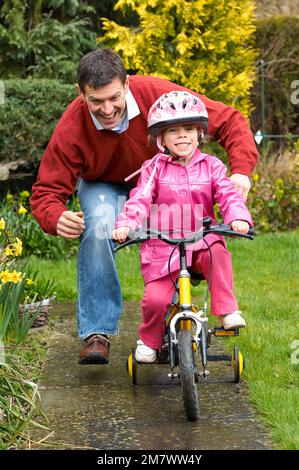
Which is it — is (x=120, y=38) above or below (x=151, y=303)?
above

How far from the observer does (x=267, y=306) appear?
16.0 feet

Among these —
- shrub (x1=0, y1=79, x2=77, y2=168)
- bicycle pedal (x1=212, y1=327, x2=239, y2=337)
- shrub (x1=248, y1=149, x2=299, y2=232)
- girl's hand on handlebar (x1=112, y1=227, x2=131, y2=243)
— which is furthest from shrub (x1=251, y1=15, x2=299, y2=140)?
girl's hand on handlebar (x1=112, y1=227, x2=131, y2=243)

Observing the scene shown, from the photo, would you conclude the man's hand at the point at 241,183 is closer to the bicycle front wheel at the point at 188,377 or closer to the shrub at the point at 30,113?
the bicycle front wheel at the point at 188,377

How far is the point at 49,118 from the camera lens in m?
7.98

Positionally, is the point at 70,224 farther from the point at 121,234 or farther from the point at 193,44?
the point at 193,44

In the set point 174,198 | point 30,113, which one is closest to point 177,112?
point 174,198

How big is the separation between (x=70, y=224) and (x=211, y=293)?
64 centimetres

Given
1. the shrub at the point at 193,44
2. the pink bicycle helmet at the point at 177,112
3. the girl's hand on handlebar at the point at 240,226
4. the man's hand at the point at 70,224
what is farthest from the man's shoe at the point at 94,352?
the shrub at the point at 193,44

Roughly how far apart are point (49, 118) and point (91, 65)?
4.33 m

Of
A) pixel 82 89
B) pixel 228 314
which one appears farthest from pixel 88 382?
pixel 82 89

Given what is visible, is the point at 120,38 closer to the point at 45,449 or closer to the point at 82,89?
the point at 82,89

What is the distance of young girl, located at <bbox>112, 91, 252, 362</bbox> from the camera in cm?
349

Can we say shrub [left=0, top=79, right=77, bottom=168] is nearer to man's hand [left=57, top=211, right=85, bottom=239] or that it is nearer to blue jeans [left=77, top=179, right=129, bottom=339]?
blue jeans [left=77, top=179, right=129, bottom=339]

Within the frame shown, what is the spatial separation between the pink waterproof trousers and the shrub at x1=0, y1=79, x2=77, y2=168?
15.2 feet
